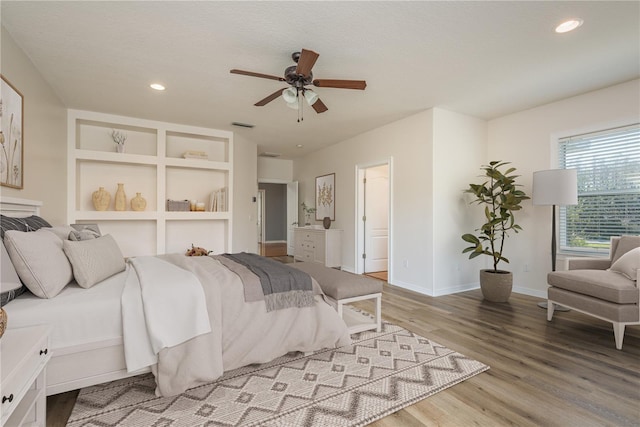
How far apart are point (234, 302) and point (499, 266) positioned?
416cm

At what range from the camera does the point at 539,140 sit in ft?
13.0

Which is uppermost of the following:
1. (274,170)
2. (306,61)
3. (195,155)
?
(306,61)

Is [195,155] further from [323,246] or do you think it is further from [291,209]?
[291,209]

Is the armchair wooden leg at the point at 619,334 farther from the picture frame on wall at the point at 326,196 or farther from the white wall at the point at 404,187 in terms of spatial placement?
the picture frame on wall at the point at 326,196

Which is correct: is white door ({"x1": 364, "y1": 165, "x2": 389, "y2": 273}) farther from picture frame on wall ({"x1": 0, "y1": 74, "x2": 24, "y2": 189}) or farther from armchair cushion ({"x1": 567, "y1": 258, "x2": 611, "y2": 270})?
picture frame on wall ({"x1": 0, "y1": 74, "x2": 24, "y2": 189})

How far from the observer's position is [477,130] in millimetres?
4469

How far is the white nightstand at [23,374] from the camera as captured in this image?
0.99 meters

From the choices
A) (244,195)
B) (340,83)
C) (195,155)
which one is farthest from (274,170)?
(340,83)

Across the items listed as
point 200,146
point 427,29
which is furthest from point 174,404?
point 200,146

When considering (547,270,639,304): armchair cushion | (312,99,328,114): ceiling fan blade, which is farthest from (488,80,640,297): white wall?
(312,99,328,114): ceiling fan blade

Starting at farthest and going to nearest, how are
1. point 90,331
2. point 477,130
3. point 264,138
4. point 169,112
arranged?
point 264,138 < point 477,130 < point 169,112 < point 90,331

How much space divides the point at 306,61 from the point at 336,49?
46 cm

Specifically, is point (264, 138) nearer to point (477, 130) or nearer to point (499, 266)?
point (477, 130)

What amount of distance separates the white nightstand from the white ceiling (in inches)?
83.7
